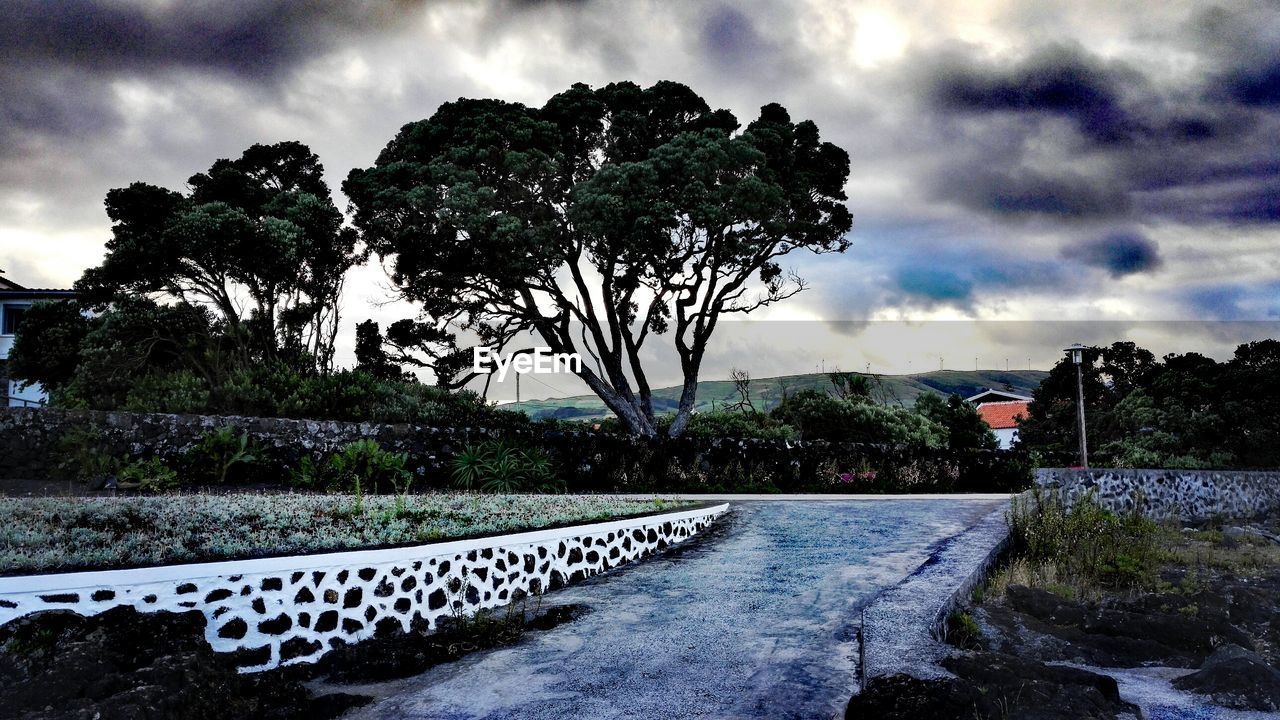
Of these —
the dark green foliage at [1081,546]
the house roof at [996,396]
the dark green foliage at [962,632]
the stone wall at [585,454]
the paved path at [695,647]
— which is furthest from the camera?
the house roof at [996,396]

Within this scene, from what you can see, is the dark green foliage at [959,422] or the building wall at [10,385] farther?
the building wall at [10,385]

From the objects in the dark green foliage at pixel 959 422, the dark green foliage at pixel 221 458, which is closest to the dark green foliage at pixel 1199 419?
the dark green foliage at pixel 959 422

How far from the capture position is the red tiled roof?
58.4m

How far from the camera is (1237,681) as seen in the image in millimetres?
5227

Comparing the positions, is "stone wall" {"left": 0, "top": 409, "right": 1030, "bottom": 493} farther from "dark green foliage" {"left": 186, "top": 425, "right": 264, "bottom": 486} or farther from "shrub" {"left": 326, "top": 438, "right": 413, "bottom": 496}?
"shrub" {"left": 326, "top": 438, "right": 413, "bottom": 496}

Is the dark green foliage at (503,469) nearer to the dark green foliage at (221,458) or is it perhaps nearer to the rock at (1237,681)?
the dark green foliage at (221,458)

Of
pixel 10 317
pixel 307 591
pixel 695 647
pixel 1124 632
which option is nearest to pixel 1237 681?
pixel 1124 632

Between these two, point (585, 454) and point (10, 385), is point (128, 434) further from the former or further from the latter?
point (10, 385)

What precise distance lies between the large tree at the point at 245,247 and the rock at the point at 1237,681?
1712cm

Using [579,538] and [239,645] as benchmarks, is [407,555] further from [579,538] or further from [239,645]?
[579,538]

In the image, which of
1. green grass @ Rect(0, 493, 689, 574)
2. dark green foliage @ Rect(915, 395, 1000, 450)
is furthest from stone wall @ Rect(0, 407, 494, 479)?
dark green foliage @ Rect(915, 395, 1000, 450)

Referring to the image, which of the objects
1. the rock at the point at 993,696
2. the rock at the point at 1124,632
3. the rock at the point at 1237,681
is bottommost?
the rock at the point at 1124,632

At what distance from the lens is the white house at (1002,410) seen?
5794 centimetres

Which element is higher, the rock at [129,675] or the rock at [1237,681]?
the rock at [129,675]
